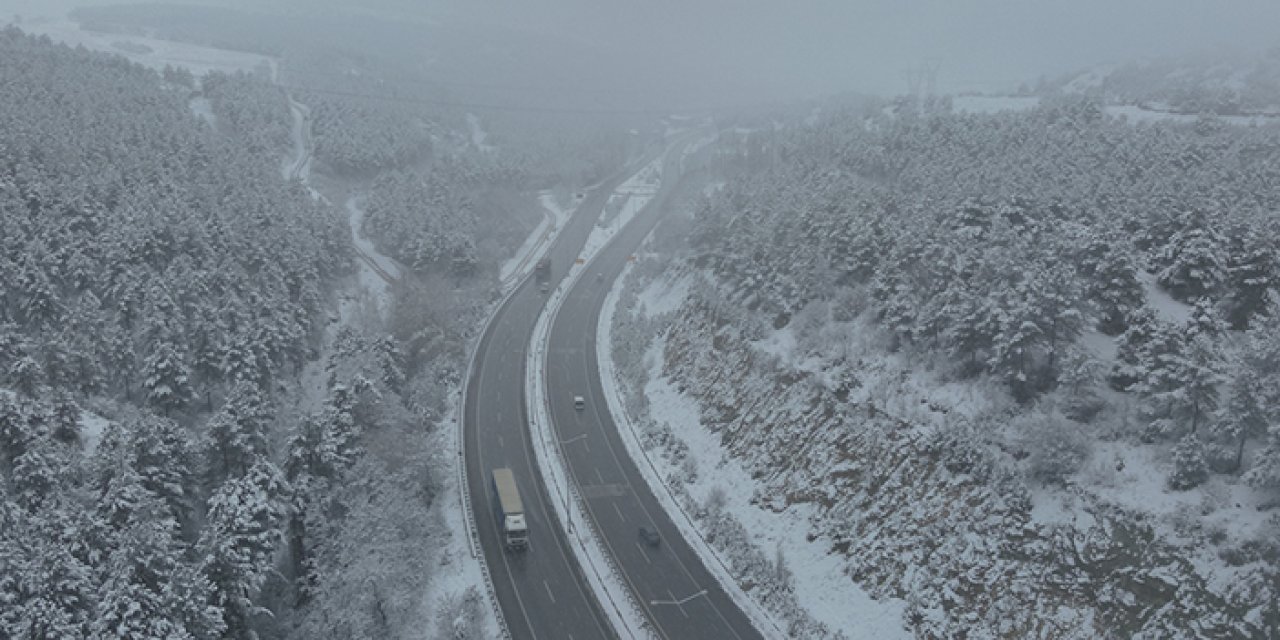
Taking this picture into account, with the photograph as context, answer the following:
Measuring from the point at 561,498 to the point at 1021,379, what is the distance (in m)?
33.1

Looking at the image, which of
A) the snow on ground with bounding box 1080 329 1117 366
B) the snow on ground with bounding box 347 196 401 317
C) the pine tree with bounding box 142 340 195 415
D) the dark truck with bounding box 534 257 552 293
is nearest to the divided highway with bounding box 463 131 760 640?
the dark truck with bounding box 534 257 552 293

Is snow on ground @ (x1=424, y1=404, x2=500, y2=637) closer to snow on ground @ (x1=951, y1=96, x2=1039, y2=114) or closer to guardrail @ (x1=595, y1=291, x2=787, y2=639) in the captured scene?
guardrail @ (x1=595, y1=291, x2=787, y2=639)

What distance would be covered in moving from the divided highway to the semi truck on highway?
94cm

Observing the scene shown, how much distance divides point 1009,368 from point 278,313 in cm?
5967

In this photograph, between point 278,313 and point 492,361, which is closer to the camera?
point 278,313

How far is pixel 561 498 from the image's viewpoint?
5822 cm

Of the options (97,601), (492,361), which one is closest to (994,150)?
(492,361)

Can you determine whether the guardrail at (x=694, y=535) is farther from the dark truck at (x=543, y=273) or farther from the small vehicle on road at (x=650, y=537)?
the dark truck at (x=543, y=273)

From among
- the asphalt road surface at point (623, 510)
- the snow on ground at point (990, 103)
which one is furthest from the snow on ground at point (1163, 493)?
the snow on ground at point (990, 103)

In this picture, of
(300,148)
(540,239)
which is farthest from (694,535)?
(300,148)

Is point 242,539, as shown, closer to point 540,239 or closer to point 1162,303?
point 1162,303

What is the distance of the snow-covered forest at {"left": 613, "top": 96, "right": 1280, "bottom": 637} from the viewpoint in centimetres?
3588

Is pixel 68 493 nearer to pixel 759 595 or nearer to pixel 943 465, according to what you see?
pixel 759 595

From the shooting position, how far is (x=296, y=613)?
46.6 metres
